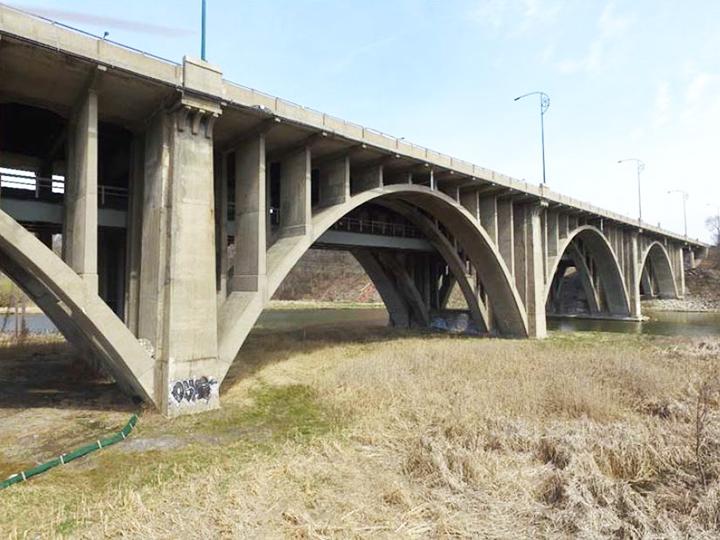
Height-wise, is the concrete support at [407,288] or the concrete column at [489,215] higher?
the concrete column at [489,215]

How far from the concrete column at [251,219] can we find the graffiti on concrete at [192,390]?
12.5 ft

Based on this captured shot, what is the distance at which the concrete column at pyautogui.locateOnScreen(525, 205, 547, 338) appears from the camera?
3219cm

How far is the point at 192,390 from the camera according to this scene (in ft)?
44.4

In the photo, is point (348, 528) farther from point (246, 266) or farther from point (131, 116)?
point (131, 116)

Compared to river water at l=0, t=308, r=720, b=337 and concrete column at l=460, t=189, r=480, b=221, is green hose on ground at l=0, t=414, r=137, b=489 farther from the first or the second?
river water at l=0, t=308, r=720, b=337

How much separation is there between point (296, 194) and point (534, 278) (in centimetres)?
2084

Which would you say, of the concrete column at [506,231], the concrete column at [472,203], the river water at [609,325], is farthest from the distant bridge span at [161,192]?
the river water at [609,325]

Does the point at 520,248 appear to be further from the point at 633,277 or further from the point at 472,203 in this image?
the point at 633,277

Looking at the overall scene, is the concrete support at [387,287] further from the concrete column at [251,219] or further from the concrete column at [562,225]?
the concrete column at [251,219]

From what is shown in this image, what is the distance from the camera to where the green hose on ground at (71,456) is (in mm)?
8743

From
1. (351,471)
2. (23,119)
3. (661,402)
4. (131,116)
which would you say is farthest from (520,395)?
(23,119)

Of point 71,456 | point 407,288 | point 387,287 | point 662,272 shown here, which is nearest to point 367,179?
point 407,288

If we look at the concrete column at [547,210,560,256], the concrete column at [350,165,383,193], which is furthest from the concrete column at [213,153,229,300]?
the concrete column at [547,210,560,256]

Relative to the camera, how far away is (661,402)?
12.3m
